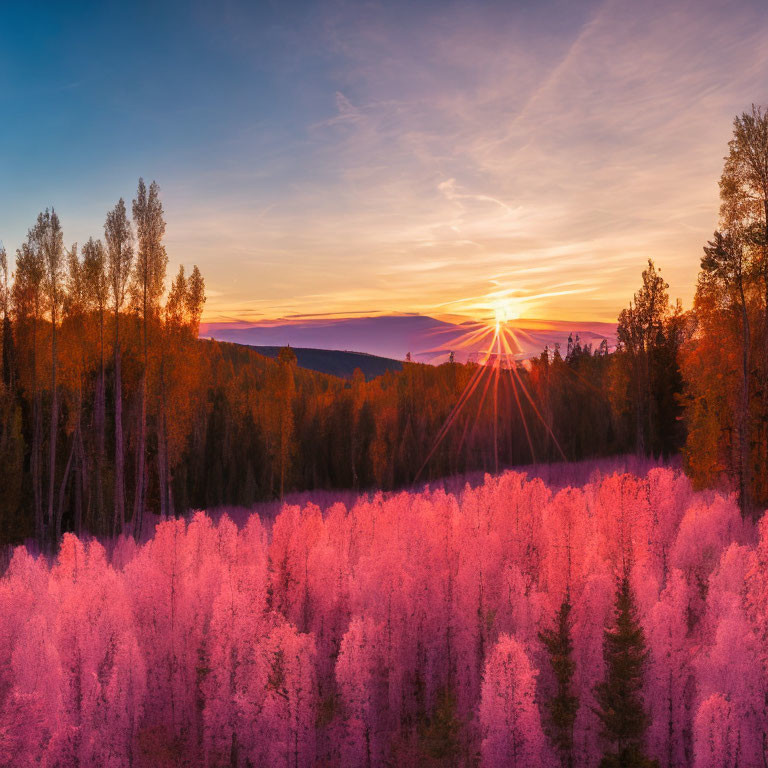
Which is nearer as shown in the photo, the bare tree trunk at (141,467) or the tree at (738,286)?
the tree at (738,286)

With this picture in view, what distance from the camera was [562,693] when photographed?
383 inches

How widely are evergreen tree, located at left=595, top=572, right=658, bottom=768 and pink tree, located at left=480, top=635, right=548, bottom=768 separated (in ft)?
4.05

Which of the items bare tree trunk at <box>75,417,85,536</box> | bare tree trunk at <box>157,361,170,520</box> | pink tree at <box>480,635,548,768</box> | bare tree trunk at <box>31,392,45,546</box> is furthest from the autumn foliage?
bare tree trunk at <box>75,417,85,536</box>

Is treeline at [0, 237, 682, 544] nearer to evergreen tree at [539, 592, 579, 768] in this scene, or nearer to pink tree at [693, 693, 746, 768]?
evergreen tree at [539, 592, 579, 768]

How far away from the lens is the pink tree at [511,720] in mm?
8336

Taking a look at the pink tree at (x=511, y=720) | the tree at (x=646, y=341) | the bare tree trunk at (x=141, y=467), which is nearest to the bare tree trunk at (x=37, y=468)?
the bare tree trunk at (x=141, y=467)

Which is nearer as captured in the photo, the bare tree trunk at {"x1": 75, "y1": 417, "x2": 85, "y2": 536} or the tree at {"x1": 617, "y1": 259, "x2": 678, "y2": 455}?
the bare tree trunk at {"x1": 75, "y1": 417, "x2": 85, "y2": 536}

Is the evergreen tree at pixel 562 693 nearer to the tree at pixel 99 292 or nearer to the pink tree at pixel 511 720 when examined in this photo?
the pink tree at pixel 511 720

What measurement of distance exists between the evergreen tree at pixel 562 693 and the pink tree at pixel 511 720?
2.79 ft

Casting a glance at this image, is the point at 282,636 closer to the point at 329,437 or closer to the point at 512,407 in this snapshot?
the point at 329,437

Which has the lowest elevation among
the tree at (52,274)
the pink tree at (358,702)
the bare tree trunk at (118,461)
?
the pink tree at (358,702)

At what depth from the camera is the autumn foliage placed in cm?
882

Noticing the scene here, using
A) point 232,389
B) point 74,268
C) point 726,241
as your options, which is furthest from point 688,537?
point 232,389

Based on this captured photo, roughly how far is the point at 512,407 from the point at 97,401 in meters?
32.6
